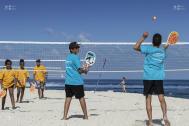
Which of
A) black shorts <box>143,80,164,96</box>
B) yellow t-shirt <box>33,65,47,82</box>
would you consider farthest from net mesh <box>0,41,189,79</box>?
black shorts <box>143,80,164,96</box>

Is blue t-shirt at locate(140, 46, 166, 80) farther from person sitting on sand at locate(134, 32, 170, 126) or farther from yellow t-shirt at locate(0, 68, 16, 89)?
yellow t-shirt at locate(0, 68, 16, 89)

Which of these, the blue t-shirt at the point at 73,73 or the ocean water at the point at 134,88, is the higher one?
the blue t-shirt at the point at 73,73

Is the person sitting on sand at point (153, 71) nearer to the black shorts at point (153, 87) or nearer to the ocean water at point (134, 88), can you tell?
the black shorts at point (153, 87)

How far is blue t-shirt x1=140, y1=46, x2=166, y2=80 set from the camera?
8.09m

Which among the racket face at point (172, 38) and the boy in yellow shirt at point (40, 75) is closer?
the racket face at point (172, 38)

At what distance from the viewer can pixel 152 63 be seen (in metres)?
8.10

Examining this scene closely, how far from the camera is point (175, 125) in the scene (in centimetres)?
862

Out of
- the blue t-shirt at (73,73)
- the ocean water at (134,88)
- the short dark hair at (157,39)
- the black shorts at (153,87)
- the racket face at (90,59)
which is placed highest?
the short dark hair at (157,39)

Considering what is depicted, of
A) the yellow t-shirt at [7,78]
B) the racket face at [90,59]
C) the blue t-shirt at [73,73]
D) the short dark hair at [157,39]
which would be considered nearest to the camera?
the short dark hair at [157,39]

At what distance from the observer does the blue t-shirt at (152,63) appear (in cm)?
809

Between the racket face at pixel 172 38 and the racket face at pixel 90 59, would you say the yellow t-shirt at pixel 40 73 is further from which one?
the racket face at pixel 172 38

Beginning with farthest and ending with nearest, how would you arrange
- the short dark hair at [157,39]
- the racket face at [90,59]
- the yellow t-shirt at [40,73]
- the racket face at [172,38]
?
the yellow t-shirt at [40,73] → the racket face at [90,59] → the racket face at [172,38] → the short dark hair at [157,39]

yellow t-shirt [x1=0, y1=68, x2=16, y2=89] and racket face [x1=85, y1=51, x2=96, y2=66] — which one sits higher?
racket face [x1=85, y1=51, x2=96, y2=66]

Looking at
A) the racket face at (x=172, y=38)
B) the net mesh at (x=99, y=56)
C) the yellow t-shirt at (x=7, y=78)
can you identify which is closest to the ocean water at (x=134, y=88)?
the net mesh at (x=99, y=56)
